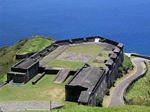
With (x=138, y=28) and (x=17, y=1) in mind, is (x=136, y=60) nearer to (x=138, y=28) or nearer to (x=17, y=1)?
(x=138, y=28)

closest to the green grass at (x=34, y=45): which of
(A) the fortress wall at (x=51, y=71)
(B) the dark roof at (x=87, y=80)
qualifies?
(A) the fortress wall at (x=51, y=71)

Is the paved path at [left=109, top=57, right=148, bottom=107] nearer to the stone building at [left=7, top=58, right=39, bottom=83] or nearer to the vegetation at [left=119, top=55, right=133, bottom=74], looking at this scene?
the vegetation at [left=119, top=55, right=133, bottom=74]

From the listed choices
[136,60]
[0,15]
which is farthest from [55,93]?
[0,15]

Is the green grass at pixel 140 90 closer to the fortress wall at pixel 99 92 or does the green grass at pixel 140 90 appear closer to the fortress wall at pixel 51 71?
the fortress wall at pixel 99 92

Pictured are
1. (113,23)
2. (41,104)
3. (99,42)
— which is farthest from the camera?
(113,23)

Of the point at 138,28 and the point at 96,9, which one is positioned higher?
the point at 96,9

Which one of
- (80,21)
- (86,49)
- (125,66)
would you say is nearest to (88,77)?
(125,66)

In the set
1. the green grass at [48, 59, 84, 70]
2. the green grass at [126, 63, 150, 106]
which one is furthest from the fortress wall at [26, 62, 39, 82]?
the green grass at [126, 63, 150, 106]

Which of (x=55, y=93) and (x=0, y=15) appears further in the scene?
(x=0, y=15)
